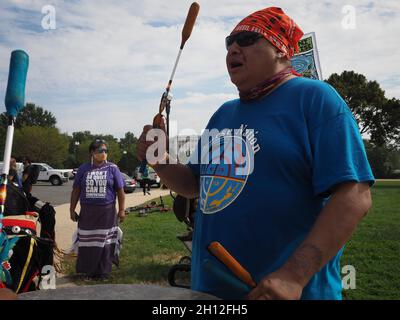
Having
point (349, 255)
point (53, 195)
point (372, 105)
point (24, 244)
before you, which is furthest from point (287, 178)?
point (372, 105)

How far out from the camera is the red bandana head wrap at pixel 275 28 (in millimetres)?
1560

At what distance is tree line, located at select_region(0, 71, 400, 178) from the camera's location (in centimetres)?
3606

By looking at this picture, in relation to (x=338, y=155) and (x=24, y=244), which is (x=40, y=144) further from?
(x=338, y=155)

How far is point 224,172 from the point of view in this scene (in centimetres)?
156

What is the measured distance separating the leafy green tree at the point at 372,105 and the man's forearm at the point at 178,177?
36.2 metres

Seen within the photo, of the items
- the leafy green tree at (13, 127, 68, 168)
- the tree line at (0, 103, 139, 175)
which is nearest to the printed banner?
the tree line at (0, 103, 139, 175)

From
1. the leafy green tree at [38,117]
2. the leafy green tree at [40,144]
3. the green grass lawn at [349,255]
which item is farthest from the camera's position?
the leafy green tree at [38,117]

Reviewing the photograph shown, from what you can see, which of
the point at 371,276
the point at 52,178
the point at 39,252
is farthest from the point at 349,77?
the point at 39,252

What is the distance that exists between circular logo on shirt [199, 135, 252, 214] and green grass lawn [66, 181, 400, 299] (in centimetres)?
346

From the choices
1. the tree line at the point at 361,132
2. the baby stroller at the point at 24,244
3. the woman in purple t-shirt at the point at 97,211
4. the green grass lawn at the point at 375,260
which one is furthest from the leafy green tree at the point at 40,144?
the baby stroller at the point at 24,244

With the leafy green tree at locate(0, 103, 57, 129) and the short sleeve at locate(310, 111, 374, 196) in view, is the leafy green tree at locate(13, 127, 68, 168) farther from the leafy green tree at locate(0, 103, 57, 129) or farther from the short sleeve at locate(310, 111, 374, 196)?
the short sleeve at locate(310, 111, 374, 196)

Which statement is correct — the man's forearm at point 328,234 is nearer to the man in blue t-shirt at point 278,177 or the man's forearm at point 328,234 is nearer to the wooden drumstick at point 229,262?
the man in blue t-shirt at point 278,177

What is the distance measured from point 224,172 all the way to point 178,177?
1.25 ft

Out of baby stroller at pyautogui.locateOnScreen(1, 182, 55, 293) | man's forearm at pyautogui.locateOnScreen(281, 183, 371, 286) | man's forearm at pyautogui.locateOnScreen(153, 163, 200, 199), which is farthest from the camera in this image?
baby stroller at pyautogui.locateOnScreen(1, 182, 55, 293)
